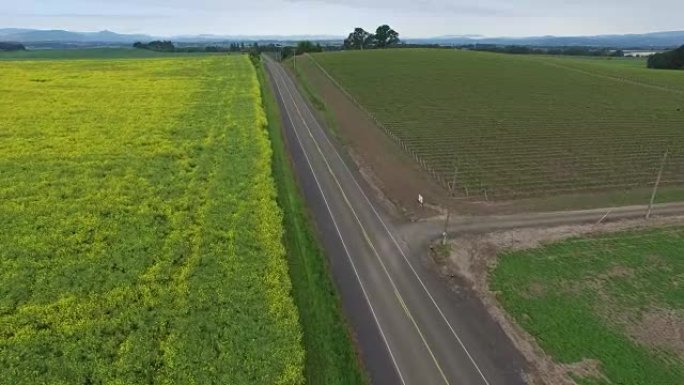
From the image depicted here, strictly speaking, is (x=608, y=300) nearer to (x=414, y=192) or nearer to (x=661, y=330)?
(x=661, y=330)

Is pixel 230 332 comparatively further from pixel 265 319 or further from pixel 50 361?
pixel 50 361

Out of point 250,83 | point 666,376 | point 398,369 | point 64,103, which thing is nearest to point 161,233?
point 398,369

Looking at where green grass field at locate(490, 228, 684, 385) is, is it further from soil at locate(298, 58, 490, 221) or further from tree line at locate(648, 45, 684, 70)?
tree line at locate(648, 45, 684, 70)

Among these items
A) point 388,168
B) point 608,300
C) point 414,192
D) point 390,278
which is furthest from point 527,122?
point 390,278

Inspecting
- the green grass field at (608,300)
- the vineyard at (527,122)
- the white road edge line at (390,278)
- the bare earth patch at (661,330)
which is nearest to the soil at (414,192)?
the vineyard at (527,122)

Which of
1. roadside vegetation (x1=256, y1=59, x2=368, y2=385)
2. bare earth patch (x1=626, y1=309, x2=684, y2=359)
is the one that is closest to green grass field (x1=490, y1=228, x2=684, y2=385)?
bare earth patch (x1=626, y1=309, x2=684, y2=359)

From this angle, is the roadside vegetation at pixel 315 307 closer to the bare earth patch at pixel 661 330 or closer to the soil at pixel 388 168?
the soil at pixel 388 168
